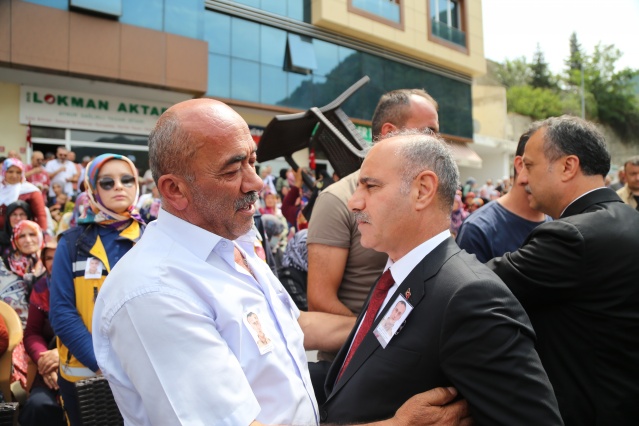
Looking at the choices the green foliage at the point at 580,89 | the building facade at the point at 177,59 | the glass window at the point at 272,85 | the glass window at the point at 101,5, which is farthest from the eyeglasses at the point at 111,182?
the green foliage at the point at 580,89

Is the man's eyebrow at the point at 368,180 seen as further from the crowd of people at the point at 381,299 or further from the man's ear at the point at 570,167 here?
the man's ear at the point at 570,167

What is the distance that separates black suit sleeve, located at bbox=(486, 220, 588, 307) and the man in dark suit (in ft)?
1.67

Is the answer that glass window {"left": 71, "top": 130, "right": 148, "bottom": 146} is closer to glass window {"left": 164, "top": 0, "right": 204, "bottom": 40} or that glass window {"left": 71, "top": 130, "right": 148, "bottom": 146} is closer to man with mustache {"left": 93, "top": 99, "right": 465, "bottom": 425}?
glass window {"left": 164, "top": 0, "right": 204, "bottom": 40}

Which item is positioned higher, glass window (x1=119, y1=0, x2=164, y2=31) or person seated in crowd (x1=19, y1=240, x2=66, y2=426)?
glass window (x1=119, y1=0, x2=164, y2=31)

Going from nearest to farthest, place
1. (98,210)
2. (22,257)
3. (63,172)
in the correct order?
1. (98,210)
2. (22,257)
3. (63,172)

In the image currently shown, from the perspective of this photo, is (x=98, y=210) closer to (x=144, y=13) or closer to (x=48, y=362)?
(x=48, y=362)

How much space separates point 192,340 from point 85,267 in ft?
6.37

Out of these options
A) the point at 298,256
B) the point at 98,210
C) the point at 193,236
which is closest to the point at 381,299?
the point at 193,236

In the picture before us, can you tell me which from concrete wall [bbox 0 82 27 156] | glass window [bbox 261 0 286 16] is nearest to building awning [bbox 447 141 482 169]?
glass window [bbox 261 0 286 16]

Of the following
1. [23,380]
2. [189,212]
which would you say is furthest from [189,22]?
[189,212]

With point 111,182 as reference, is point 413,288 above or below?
below

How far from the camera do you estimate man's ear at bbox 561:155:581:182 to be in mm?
2270

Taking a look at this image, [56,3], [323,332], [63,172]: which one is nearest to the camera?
[323,332]

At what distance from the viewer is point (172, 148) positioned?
149 centimetres
